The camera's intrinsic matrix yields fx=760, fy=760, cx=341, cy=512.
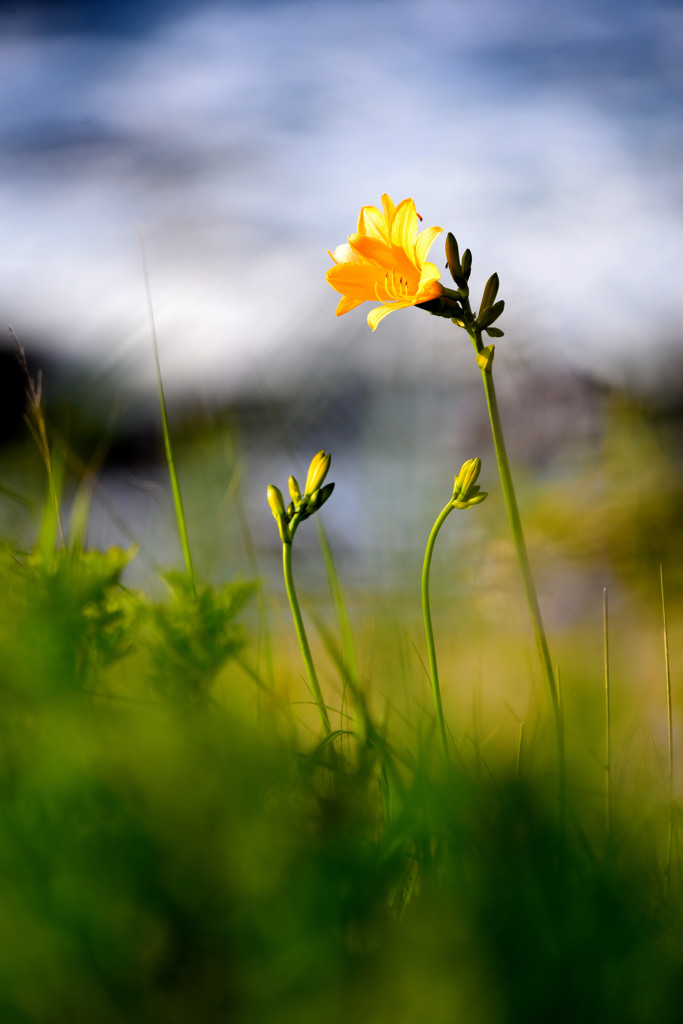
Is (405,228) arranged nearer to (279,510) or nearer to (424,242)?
(424,242)

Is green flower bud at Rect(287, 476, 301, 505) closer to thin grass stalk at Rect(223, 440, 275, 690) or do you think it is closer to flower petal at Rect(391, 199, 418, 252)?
thin grass stalk at Rect(223, 440, 275, 690)

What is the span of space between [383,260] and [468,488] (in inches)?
13.8

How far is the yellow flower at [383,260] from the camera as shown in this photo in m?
1.04

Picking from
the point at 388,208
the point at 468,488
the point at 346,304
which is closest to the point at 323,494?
the point at 468,488

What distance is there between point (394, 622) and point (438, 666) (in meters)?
0.12

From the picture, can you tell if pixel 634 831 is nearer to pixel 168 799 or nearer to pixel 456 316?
pixel 168 799

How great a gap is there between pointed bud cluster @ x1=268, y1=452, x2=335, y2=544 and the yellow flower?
0.22 m

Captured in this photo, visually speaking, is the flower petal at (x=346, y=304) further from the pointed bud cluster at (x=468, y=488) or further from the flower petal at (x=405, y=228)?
the pointed bud cluster at (x=468, y=488)

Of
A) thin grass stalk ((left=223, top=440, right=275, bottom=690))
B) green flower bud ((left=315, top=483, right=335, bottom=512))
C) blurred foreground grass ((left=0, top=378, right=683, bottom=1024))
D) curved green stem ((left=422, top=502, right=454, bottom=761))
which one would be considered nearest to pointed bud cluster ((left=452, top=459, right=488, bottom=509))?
curved green stem ((left=422, top=502, right=454, bottom=761))

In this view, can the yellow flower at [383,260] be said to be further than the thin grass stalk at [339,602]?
Yes

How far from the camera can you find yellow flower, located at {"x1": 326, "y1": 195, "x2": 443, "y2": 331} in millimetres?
1042

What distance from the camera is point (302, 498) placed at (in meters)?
0.99

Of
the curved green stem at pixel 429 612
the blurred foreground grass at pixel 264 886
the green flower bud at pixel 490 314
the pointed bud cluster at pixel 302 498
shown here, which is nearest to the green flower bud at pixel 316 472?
the pointed bud cluster at pixel 302 498

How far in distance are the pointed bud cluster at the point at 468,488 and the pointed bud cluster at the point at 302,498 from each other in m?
0.16
